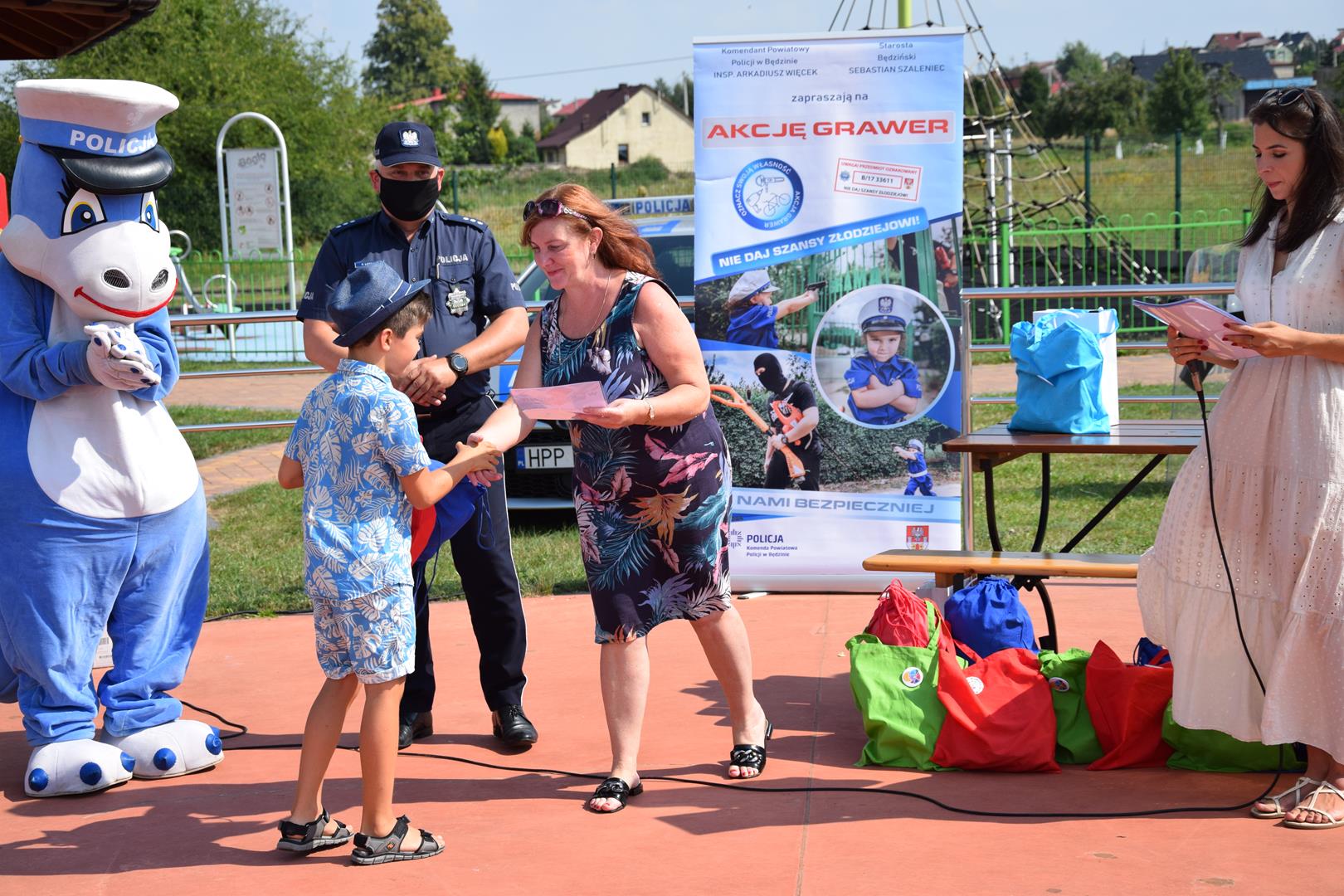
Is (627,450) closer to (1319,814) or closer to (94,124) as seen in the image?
(94,124)

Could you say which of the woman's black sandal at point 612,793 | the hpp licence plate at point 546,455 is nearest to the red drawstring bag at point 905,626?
the woman's black sandal at point 612,793

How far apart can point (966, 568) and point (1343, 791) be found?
5.12 feet

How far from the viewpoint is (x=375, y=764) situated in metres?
3.76

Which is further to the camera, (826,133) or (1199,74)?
(1199,74)

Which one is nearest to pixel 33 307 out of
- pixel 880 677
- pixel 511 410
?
pixel 511 410

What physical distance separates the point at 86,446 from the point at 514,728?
171 centimetres

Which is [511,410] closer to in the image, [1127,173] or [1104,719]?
[1104,719]

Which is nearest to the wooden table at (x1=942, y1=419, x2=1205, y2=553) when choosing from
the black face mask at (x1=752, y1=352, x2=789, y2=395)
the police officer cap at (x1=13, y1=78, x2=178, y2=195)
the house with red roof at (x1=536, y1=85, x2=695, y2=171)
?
the black face mask at (x1=752, y1=352, x2=789, y2=395)

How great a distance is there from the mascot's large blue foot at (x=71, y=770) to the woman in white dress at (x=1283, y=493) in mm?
3386

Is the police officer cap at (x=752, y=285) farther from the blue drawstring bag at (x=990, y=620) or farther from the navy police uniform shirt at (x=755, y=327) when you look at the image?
the blue drawstring bag at (x=990, y=620)

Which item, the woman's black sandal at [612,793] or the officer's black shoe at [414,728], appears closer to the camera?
the woman's black sandal at [612,793]

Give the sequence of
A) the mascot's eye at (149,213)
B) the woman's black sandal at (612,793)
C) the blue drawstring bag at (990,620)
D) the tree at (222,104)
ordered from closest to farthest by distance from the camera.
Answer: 1. the woman's black sandal at (612,793)
2. the mascot's eye at (149,213)
3. the blue drawstring bag at (990,620)
4. the tree at (222,104)

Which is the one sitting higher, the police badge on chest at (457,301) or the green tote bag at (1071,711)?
the police badge on chest at (457,301)

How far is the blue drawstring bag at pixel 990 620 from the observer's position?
4945 mm
